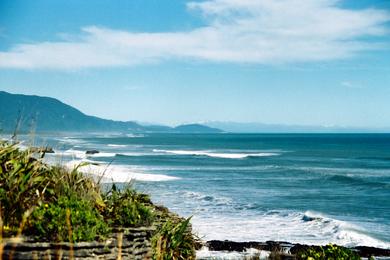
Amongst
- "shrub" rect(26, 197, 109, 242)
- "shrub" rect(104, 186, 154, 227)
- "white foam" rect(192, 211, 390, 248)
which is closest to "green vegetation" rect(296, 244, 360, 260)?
"shrub" rect(104, 186, 154, 227)

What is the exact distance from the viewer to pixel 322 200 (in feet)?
110

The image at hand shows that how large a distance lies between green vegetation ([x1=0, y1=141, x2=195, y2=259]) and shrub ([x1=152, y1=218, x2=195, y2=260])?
8cm

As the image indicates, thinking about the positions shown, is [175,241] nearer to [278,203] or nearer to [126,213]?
[126,213]

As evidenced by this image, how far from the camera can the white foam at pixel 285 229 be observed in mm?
20891

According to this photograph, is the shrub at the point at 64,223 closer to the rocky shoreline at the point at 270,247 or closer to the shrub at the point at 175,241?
the shrub at the point at 175,241

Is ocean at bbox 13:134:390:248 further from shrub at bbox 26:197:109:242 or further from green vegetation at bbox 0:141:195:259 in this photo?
shrub at bbox 26:197:109:242

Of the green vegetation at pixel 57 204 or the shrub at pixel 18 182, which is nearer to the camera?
the green vegetation at pixel 57 204

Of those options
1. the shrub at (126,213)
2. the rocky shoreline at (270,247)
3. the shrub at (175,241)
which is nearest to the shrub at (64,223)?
the shrub at (126,213)

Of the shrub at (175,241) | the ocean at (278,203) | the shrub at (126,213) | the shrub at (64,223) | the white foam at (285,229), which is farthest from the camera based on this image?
the ocean at (278,203)

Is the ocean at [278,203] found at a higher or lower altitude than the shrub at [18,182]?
lower

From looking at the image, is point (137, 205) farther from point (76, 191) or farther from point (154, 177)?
point (154, 177)

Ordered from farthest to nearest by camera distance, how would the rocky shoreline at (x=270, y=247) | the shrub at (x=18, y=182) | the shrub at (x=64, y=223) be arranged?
the rocky shoreline at (x=270, y=247)
the shrub at (x=18, y=182)
the shrub at (x=64, y=223)

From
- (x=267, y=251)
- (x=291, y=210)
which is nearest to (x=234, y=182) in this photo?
(x=291, y=210)

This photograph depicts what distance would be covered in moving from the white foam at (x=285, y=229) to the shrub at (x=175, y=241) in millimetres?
8319
